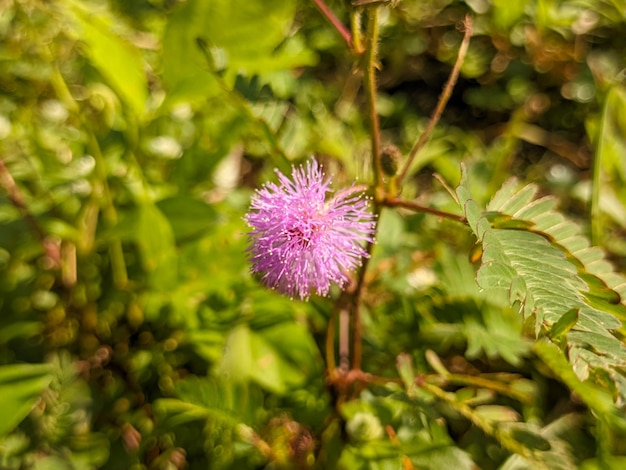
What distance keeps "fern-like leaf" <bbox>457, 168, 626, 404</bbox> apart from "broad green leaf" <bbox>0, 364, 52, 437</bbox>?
1.03 metres

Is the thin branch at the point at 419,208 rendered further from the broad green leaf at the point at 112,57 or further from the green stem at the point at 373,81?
the broad green leaf at the point at 112,57

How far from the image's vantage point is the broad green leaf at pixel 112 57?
4.83ft

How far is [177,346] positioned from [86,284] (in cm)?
33

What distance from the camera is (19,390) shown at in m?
1.25

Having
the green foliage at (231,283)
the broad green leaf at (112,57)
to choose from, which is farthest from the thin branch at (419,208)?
the broad green leaf at (112,57)

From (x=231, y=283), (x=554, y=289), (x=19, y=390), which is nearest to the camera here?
(x=554, y=289)

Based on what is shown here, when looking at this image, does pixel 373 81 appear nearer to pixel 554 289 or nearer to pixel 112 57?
pixel 554 289

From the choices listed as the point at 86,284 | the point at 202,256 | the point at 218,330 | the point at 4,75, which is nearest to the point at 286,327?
the point at 218,330

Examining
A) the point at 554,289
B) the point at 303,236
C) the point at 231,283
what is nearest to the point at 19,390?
the point at 231,283

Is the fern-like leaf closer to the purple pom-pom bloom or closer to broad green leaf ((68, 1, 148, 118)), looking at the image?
the purple pom-pom bloom

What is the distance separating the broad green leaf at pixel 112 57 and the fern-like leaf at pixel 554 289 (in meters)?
1.03

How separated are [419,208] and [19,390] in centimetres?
98

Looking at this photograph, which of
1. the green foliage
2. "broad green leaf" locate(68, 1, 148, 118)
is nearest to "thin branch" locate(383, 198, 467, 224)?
the green foliage

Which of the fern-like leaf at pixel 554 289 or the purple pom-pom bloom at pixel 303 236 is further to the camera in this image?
the purple pom-pom bloom at pixel 303 236
